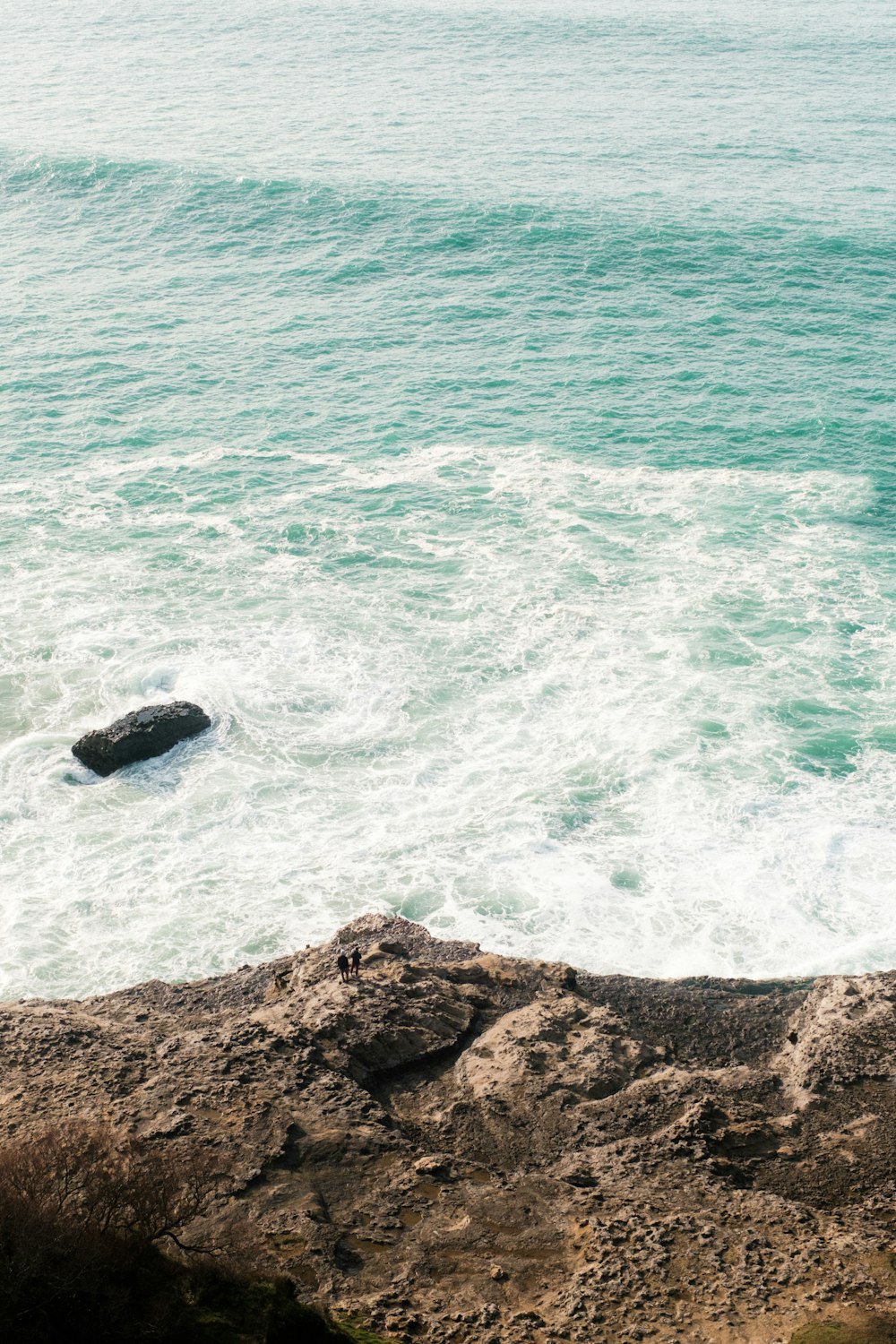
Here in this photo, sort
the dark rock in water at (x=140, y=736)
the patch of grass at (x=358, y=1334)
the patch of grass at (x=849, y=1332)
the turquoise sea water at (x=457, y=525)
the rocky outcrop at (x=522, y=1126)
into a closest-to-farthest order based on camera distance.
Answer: the patch of grass at (x=849, y=1332)
the patch of grass at (x=358, y=1334)
the rocky outcrop at (x=522, y=1126)
the turquoise sea water at (x=457, y=525)
the dark rock in water at (x=140, y=736)

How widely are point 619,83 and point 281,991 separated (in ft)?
414

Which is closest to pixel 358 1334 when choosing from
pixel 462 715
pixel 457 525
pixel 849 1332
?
pixel 849 1332

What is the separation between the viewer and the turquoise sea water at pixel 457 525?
39469 millimetres

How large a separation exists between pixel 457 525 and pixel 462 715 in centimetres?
1720

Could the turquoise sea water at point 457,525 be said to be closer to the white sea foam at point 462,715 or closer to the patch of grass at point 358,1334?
the white sea foam at point 462,715

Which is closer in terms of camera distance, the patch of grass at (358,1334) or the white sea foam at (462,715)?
the patch of grass at (358,1334)

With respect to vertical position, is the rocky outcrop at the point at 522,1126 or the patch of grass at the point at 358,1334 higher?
the patch of grass at the point at 358,1334

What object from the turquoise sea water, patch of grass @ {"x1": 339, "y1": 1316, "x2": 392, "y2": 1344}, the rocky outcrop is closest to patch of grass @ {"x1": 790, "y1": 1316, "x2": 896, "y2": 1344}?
the rocky outcrop


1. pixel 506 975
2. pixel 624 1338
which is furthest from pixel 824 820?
pixel 624 1338

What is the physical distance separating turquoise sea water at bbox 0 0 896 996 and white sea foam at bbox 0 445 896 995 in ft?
0.61

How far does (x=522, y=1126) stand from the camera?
26547mm

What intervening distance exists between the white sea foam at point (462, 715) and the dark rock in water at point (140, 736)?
2.84 feet

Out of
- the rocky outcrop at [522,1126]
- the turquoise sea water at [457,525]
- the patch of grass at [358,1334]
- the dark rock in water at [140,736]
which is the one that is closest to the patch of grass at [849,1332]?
the rocky outcrop at [522,1126]

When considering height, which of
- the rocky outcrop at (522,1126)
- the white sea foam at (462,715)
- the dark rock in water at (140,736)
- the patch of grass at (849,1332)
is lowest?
the white sea foam at (462,715)
